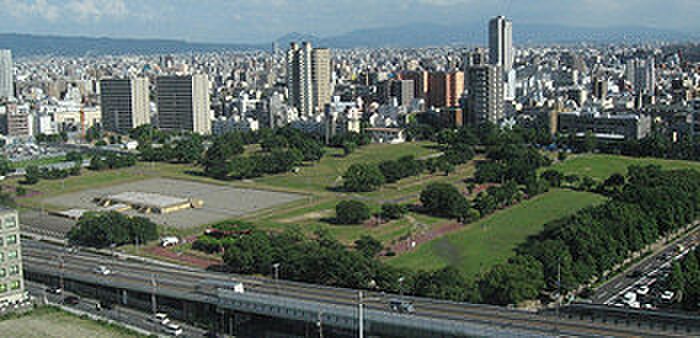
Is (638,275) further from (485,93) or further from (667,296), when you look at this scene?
(485,93)

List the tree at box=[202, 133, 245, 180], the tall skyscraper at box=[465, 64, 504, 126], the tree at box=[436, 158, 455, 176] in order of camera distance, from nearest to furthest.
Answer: the tree at box=[436, 158, 455, 176], the tree at box=[202, 133, 245, 180], the tall skyscraper at box=[465, 64, 504, 126]

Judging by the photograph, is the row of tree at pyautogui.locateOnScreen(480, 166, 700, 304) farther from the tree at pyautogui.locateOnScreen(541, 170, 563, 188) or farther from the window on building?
the window on building

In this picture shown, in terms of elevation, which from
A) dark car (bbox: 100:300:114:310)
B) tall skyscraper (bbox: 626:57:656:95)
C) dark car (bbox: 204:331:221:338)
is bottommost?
dark car (bbox: 204:331:221:338)

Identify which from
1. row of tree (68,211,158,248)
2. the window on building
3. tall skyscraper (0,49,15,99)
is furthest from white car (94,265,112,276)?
tall skyscraper (0,49,15,99)

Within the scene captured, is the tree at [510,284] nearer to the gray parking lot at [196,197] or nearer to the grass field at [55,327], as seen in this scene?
the grass field at [55,327]

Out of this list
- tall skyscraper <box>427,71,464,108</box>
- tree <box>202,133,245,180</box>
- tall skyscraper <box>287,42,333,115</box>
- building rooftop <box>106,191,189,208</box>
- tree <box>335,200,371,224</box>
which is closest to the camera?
tree <box>335,200,371,224</box>

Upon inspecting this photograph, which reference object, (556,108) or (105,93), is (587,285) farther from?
(105,93)
